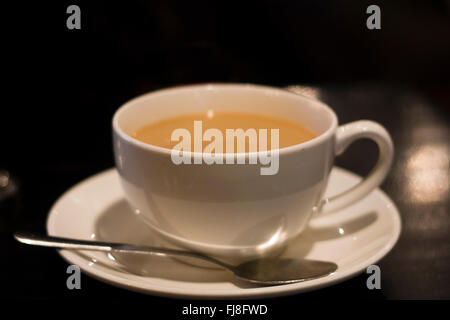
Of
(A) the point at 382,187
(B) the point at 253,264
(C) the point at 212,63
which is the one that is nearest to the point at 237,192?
(B) the point at 253,264

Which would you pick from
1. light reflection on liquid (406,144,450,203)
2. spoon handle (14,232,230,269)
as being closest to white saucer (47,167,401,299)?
spoon handle (14,232,230,269)

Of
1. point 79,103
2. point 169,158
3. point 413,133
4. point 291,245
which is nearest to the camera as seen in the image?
point 169,158

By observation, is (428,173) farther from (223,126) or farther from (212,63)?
(212,63)

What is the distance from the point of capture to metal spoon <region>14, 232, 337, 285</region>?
0.54 metres

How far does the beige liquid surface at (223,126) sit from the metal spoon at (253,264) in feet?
0.45

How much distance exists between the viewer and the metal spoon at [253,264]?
1.77ft

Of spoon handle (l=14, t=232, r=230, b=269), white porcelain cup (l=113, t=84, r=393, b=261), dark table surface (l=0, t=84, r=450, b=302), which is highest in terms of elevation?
white porcelain cup (l=113, t=84, r=393, b=261)

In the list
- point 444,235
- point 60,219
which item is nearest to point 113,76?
point 60,219

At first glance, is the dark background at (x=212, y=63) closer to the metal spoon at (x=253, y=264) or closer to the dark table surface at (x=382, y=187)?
the dark table surface at (x=382, y=187)

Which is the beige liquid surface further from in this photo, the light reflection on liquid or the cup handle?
the light reflection on liquid

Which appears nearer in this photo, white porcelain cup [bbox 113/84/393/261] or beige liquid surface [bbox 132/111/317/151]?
white porcelain cup [bbox 113/84/393/261]
